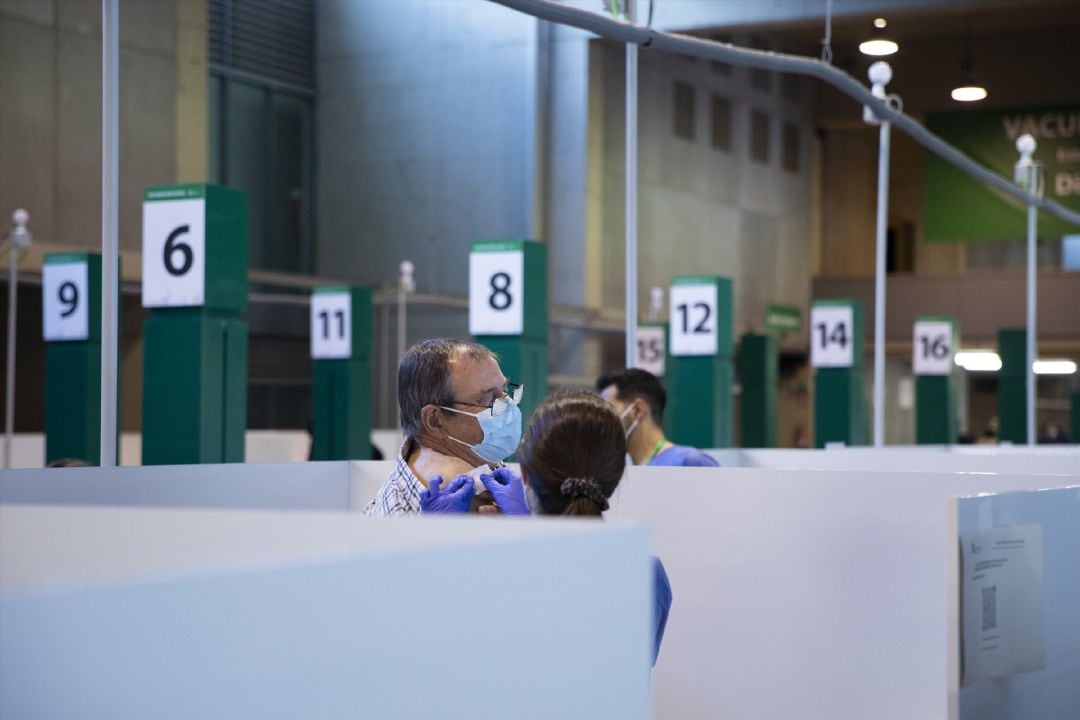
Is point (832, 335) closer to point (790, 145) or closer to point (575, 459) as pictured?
point (575, 459)

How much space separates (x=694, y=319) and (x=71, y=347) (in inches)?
154

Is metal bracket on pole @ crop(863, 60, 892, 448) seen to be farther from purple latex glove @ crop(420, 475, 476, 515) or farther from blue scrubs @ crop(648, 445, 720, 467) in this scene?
purple latex glove @ crop(420, 475, 476, 515)

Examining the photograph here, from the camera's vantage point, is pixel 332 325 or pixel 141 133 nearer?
pixel 332 325

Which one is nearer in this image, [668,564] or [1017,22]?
[668,564]

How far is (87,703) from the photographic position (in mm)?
1194

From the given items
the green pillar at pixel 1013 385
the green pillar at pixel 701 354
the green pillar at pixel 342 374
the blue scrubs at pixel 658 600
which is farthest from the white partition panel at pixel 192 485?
the green pillar at pixel 1013 385

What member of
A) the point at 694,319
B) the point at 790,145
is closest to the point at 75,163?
the point at 694,319

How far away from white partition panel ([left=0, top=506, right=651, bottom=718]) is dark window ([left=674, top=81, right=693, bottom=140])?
16.7 metres

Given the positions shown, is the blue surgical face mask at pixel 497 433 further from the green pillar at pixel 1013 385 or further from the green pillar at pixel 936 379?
the green pillar at pixel 1013 385

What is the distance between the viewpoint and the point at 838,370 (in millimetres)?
11242

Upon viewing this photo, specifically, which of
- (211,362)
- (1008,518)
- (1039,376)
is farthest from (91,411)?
(1039,376)

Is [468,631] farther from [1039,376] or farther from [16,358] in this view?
[1039,376]

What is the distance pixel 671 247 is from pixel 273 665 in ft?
55.4

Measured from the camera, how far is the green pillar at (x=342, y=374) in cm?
880
